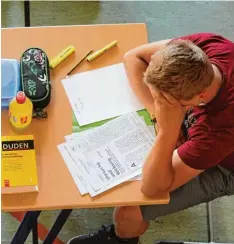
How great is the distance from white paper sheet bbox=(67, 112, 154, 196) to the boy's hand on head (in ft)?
0.32

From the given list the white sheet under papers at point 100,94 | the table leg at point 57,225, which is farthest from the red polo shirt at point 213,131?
the table leg at point 57,225

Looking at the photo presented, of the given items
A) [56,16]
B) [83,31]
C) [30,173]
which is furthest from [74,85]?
[56,16]

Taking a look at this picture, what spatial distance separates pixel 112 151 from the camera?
5.84 feet

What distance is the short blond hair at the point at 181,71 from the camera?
161 cm

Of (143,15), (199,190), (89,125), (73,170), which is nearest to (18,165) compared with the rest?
(73,170)

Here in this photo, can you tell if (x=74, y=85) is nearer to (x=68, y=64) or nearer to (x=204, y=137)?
(x=68, y=64)

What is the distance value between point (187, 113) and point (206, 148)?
21cm

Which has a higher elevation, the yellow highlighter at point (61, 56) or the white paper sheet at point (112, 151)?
the yellow highlighter at point (61, 56)

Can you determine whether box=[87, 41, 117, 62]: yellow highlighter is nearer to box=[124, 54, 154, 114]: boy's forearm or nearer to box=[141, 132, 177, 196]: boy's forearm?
box=[124, 54, 154, 114]: boy's forearm

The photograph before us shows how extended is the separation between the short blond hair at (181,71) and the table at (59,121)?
30 cm

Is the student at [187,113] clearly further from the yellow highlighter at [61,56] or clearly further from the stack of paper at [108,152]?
the yellow highlighter at [61,56]

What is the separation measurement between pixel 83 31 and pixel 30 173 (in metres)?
0.58

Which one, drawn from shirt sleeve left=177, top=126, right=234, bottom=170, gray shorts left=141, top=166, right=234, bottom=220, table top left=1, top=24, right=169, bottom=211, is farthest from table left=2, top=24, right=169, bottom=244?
gray shorts left=141, top=166, right=234, bottom=220

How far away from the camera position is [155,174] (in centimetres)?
170
